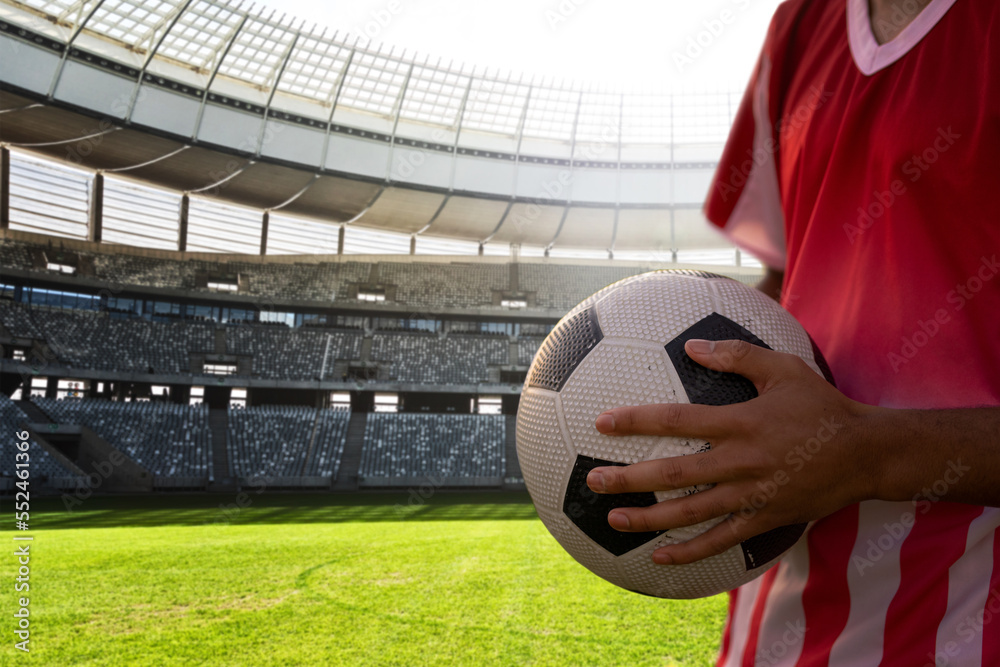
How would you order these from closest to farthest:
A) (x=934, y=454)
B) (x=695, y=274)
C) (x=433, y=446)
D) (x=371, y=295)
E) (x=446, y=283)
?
(x=934, y=454)
(x=695, y=274)
(x=433, y=446)
(x=371, y=295)
(x=446, y=283)

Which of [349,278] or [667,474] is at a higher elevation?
[349,278]

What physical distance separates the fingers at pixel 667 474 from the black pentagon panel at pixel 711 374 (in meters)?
0.19

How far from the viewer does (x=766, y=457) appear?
0.89m

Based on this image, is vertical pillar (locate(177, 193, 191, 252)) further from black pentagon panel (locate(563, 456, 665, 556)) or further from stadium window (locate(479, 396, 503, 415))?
black pentagon panel (locate(563, 456, 665, 556))

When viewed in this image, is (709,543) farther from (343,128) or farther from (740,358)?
(343,128)

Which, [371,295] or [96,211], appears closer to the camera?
[96,211]

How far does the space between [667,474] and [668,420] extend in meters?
0.09

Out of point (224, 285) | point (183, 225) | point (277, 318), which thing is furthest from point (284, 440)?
point (183, 225)

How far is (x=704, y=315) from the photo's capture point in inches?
52.0

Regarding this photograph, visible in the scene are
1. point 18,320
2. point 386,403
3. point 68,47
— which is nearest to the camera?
point 68,47

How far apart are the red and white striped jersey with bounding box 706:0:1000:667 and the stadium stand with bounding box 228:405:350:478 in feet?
80.0

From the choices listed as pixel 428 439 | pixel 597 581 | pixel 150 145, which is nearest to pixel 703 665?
pixel 597 581

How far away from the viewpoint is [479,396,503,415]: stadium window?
2934cm

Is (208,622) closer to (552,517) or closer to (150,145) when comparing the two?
(552,517)
